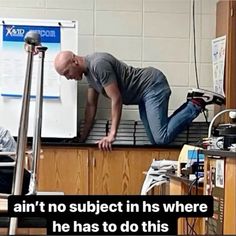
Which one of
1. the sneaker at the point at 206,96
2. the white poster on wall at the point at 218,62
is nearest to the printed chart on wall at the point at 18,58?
the sneaker at the point at 206,96

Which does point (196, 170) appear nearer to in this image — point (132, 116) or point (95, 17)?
point (132, 116)

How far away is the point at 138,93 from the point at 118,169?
0.57 m

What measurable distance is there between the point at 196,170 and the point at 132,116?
163cm

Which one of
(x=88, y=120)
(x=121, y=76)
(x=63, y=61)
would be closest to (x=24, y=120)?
(x=63, y=61)

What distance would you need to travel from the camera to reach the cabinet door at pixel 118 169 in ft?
12.7

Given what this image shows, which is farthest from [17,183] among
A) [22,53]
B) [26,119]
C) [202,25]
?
[202,25]

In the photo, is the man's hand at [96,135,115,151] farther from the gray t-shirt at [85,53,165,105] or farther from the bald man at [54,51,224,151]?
the gray t-shirt at [85,53,165,105]

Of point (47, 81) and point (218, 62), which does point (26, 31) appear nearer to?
point (47, 81)

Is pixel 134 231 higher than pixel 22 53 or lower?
lower

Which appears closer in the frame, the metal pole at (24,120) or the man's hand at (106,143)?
the metal pole at (24,120)

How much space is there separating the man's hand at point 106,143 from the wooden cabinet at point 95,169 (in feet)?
0.12

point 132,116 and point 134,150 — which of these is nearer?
point 134,150

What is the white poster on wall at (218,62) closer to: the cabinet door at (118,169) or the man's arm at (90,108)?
the cabinet door at (118,169)

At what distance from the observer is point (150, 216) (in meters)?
1.15
